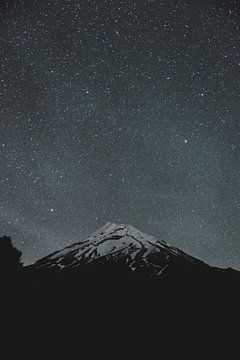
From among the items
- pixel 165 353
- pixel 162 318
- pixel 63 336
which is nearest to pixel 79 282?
pixel 162 318

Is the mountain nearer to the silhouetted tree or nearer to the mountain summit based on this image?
the mountain summit

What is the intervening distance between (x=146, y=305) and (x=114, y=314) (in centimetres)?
887

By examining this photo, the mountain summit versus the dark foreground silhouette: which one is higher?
the mountain summit

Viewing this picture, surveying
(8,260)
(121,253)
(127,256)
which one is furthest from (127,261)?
(8,260)

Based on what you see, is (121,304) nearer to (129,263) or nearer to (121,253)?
(129,263)

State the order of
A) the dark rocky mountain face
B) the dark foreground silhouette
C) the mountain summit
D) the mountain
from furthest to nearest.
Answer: the mountain summit
the mountain
the dark rocky mountain face
the dark foreground silhouette

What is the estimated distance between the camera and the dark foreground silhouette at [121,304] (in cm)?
5409

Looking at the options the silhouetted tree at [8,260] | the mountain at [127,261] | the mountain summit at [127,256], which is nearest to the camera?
the silhouetted tree at [8,260]

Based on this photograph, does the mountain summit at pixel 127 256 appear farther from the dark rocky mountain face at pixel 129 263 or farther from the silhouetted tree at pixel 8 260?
the silhouetted tree at pixel 8 260

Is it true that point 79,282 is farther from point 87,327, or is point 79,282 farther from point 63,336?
point 63,336

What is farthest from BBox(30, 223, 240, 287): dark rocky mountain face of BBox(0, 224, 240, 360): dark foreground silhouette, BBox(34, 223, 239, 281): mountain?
BBox(0, 224, 240, 360): dark foreground silhouette

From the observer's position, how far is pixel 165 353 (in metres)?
63.0

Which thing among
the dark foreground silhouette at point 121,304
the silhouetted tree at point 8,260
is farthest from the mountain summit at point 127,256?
the silhouetted tree at point 8,260

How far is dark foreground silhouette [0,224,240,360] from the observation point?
5409 cm
